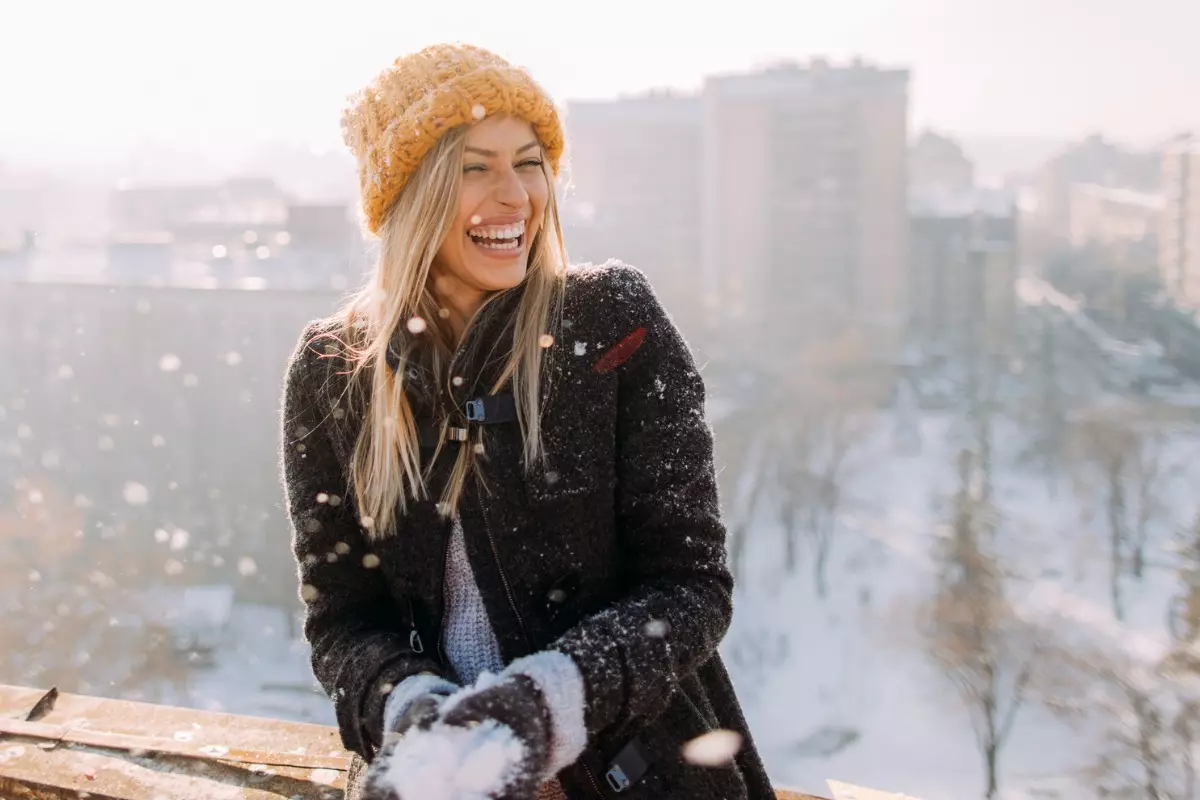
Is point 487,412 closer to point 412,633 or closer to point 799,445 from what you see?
point 412,633

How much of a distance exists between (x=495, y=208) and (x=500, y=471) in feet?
1.10

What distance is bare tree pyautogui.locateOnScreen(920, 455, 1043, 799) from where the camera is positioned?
1228 centimetres

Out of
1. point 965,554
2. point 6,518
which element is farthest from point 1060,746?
point 6,518

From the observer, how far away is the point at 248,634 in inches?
550

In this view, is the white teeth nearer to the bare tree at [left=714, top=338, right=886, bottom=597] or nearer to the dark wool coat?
the dark wool coat

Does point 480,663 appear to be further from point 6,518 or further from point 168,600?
point 6,518

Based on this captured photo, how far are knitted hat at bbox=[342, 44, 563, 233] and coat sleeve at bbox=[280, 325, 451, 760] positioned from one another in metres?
0.25

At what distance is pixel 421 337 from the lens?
1.19m

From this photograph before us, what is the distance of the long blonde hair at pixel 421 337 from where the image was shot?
1106 mm

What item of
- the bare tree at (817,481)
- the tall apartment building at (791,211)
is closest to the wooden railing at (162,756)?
the bare tree at (817,481)

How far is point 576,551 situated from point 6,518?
682 inches

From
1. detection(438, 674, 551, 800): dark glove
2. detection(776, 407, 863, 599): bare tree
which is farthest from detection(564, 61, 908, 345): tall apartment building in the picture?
detection(438, 674, 551, 800): dark glove

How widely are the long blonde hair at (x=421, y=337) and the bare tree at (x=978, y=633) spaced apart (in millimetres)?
11435

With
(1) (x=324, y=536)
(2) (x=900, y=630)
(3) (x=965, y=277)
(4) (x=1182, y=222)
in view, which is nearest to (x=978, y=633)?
(2) (x=900, y=630)
